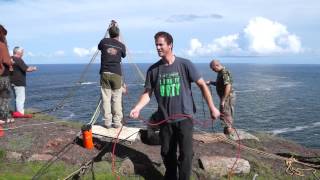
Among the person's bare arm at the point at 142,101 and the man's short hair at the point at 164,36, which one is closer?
the man's short hair at the point at 164,36

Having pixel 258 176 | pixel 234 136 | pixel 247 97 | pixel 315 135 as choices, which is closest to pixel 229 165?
pixel 258 176

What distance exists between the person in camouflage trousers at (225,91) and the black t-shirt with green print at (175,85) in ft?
15.8

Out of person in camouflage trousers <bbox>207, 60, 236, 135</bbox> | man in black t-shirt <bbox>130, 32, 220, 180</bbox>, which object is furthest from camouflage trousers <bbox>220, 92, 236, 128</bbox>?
man in black t-shirt <bbox>130, 32, 220, 180</bbox>

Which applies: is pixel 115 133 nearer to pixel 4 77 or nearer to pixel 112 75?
pixel 112 75

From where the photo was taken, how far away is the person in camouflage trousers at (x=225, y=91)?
1359 cm

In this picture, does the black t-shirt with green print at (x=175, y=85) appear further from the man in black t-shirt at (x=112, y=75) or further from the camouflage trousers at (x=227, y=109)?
the camouflage trousers at (x=227, y=109)

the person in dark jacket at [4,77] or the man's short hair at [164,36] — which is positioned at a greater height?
the man's short hair at [164,36]

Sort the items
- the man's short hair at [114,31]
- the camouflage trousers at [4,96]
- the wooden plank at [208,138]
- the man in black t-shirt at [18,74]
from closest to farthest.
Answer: the man's short hair at [114,31] → the wooden plank at [208,138] → the camouflage trousers at [4,96] → the man in black t-shirt at [18,74]

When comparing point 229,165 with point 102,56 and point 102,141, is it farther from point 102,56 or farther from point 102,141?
point 102,56

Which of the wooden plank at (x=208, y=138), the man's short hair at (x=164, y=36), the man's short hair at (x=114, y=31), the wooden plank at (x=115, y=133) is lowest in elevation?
the wooden plank at (x=208, y=138)

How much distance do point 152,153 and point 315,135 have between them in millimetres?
35123

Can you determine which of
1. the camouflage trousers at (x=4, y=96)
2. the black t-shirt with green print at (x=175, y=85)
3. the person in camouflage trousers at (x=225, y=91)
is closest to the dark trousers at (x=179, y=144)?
the black t-shirt with green print at (x=175, y=85)

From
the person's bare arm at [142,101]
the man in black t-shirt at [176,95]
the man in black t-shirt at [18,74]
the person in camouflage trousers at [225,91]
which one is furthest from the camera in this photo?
the man in black t-shirt at [18,74]

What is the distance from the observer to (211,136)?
1367 cm
